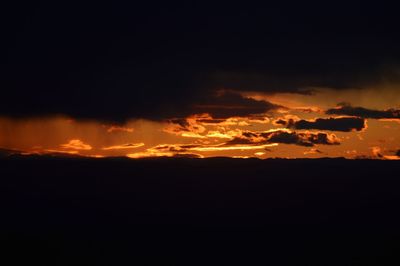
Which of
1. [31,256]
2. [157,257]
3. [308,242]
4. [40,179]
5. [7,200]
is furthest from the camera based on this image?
[40,179]

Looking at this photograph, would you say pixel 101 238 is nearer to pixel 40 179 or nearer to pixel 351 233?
pixel 351 233

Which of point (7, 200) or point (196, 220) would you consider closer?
point (196, 220)

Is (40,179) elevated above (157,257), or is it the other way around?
(40,179)

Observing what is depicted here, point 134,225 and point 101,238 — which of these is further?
point 134,225

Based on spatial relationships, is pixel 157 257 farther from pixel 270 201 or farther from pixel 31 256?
pixel 270 201

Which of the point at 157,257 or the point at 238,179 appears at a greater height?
the point at 238,179

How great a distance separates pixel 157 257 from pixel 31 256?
20.5m

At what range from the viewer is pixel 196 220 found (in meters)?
122

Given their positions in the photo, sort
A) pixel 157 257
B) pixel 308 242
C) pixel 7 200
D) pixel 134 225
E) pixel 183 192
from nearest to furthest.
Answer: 1. pixel 157 257
2. pixel 308 242
3. pixel 134 225
4. pixel 7 200
5. pixel 183 192

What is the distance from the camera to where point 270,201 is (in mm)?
135750

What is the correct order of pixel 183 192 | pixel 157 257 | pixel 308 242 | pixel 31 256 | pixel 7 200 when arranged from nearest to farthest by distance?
pixel 31 256 → pixel 157 257 → pixel 308 242 → pixel 7 200 → pixel 183 192

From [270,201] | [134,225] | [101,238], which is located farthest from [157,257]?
[270,201]

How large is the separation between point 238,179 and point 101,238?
51155 mm

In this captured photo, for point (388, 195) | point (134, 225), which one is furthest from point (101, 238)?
point (388, 195)
